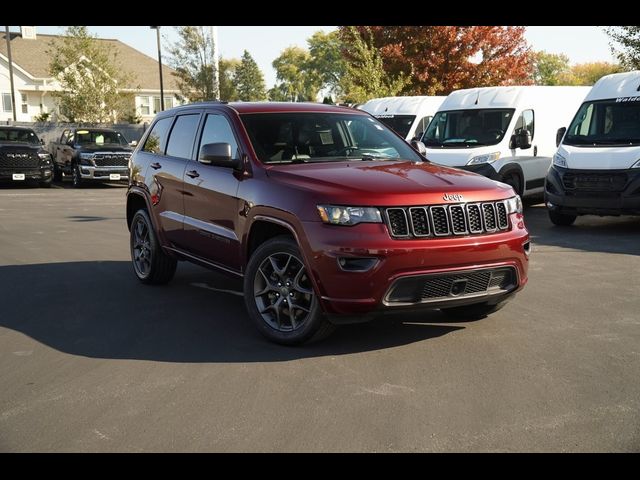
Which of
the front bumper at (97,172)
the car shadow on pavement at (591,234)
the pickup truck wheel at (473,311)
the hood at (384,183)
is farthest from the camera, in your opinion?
the front bumper at (97,172)

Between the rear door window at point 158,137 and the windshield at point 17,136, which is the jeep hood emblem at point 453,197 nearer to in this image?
the rear door window at point 158,137

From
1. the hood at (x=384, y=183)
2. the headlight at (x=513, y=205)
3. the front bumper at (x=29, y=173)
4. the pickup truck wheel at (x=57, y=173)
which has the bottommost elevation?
the pickup truck wheel at (x=57, y=173)

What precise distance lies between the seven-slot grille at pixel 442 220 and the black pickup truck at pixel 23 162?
2062 cm

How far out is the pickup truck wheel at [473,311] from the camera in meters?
6.20

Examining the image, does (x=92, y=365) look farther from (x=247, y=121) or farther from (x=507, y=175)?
(x=507, y=175)

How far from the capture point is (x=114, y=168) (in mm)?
23500

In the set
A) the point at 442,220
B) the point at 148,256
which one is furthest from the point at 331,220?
the point at 148,256

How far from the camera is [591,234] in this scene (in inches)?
461

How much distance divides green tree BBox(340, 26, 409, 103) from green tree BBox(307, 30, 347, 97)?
80.4 metres

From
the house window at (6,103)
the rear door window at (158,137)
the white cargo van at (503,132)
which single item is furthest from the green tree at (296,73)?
the rear door window at (158,137)

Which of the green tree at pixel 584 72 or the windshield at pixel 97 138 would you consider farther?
the green tree at pixel 584 72

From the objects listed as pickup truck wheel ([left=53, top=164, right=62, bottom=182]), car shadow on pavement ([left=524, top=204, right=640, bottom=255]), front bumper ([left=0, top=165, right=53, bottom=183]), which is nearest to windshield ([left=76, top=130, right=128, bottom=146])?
front bumper ([left=0, top=165, right=53, bottom=183])
